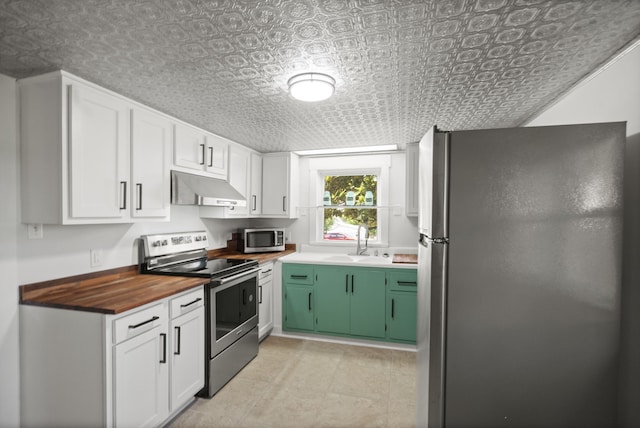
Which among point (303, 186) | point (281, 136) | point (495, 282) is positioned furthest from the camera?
point (303, 186)

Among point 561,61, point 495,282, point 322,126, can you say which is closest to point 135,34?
point 322,126

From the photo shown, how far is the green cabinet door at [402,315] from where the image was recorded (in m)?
3.17

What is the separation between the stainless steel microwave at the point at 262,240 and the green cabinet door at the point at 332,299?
2.49ft

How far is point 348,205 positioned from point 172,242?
2.11 metres

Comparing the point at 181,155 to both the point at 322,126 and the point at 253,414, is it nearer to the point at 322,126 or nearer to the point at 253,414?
the point at 322,126

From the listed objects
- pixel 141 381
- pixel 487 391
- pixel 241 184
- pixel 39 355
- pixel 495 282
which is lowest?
pixel 141 381

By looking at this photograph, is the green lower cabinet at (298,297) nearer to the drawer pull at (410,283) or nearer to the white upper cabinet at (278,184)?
the white upper cabinet at (278,184)

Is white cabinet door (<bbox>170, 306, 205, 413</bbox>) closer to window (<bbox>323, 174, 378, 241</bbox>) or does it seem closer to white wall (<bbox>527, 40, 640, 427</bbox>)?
window (<bbox>323, 174, 378, 241</bbox>)

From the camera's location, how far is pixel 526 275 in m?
1.20

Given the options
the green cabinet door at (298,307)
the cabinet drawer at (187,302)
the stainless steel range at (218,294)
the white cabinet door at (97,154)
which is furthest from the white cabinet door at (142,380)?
the green cabinet door at (298,307)

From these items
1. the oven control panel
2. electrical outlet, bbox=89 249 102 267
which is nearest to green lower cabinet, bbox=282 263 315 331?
the oven control panel

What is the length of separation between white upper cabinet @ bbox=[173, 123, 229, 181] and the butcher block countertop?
0.96 m

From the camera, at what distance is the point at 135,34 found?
4.38 ft

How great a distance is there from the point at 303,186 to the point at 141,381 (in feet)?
9.45
